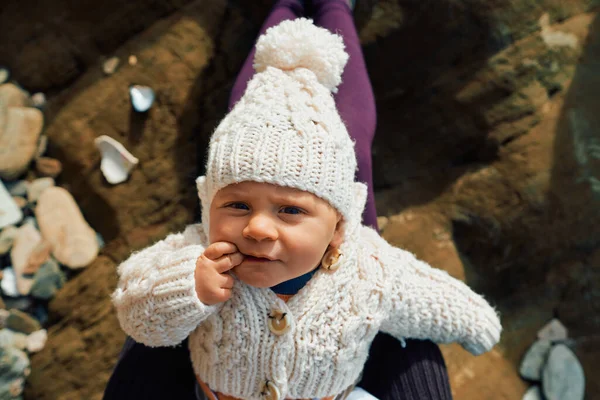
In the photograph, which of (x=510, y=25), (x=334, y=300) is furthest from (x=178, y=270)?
(x=510, y=25)

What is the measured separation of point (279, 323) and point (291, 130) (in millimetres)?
467

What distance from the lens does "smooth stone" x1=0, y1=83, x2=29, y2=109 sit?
2238 mm

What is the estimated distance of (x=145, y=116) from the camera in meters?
2.24

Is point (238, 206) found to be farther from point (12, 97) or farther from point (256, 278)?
point (12, 97)

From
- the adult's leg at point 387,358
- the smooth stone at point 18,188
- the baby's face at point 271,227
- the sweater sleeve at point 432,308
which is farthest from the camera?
the smooth stone at point 18,188

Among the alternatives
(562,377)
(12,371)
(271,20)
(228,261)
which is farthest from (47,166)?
(562,377)

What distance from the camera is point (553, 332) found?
7.19 feet

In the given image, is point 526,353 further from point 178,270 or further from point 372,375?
point 178,270

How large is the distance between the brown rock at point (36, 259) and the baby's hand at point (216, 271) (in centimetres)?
140

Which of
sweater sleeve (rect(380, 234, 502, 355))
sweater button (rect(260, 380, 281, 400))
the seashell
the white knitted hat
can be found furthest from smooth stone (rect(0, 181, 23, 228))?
sweater sleeve (rect(380, 234, 502, 355))

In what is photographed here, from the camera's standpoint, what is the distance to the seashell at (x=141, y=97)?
7.23 feet

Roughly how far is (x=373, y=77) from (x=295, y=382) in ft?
5.35

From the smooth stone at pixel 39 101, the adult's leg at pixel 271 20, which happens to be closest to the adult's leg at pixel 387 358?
the adult's leg at pixel 271 20

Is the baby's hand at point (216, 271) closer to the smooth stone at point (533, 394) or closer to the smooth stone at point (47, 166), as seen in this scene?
the smooth stone at point (47, 166)
